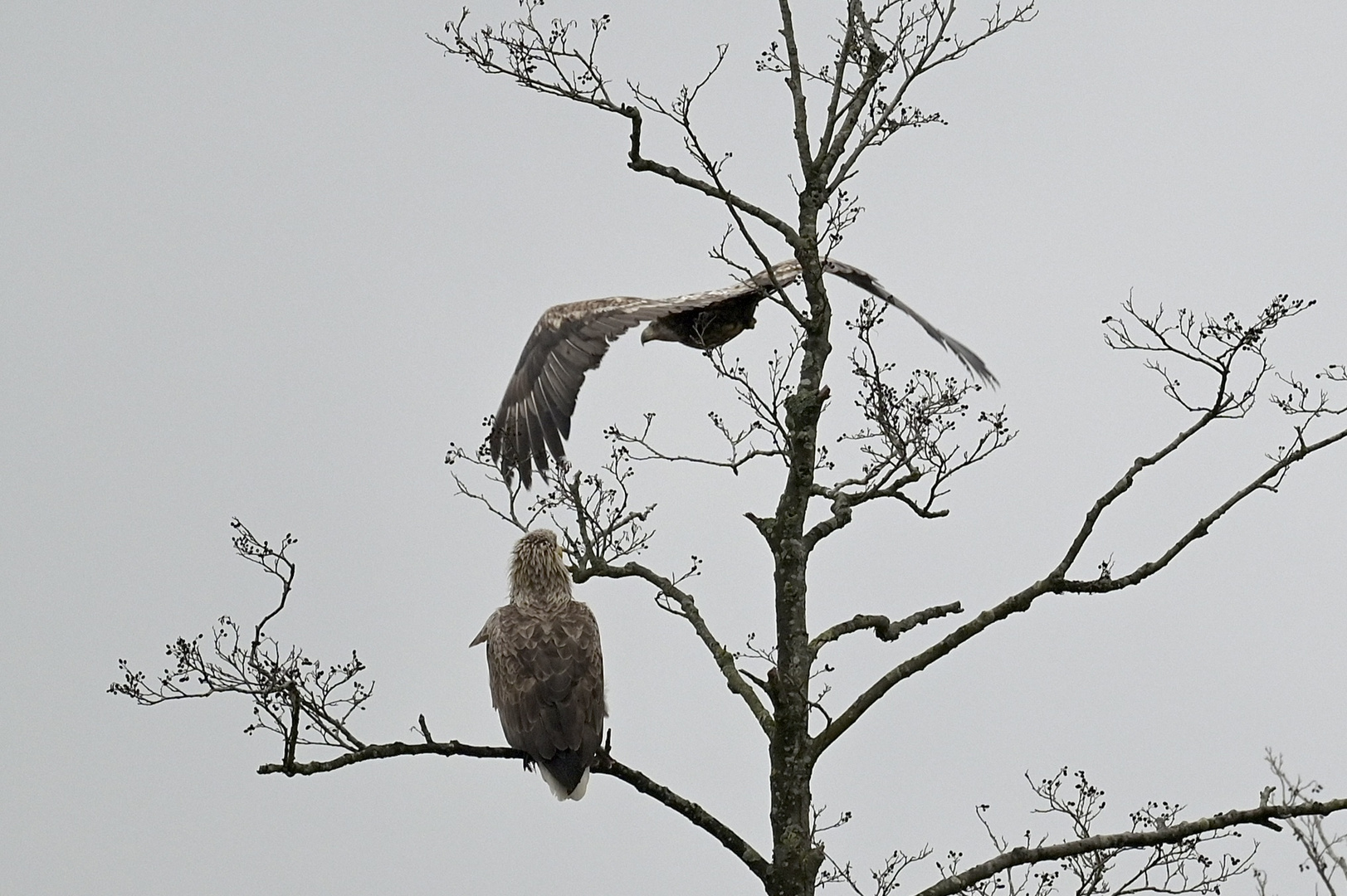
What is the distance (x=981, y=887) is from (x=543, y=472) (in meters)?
3.07

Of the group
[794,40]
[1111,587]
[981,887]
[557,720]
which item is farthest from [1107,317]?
[557,720]

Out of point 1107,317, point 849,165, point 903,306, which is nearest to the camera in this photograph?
point 1107,317

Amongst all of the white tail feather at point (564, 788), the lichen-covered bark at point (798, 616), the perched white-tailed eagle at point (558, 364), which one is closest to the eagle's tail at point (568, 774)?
the white tail feather at point (564, 788)

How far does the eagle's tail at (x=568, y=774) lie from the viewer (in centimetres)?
855

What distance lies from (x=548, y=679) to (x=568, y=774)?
0.56 meters

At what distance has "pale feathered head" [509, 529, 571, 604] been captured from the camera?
9.69 m

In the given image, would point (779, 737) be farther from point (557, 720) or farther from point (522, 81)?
point (522, 81)

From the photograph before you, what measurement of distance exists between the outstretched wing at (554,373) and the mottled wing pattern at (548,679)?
105cm

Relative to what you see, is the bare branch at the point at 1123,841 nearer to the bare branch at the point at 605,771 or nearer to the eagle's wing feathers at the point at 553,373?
the bare branch at the point at 605,771

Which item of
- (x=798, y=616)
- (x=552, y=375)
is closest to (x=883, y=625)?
(x=798, y=616)

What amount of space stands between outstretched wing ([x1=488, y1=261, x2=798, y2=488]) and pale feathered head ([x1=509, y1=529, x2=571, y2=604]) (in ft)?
3.92

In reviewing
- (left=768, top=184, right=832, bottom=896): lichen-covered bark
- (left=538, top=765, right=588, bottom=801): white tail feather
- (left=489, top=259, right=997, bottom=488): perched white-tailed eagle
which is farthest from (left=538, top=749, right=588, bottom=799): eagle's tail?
(left=489, top=259, right=997, bottom=488): perched white-tailed eagle

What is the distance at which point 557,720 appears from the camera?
8.68m

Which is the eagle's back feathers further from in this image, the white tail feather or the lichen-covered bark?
the lichen-covered bark
